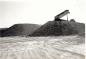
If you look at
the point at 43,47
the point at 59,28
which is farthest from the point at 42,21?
the point at 43,47

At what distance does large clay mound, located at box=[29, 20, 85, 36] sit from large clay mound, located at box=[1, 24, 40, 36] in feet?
0.20

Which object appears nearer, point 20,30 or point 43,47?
→ point 43,47

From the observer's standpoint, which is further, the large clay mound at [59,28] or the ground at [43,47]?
the large clay mound at [59,28]

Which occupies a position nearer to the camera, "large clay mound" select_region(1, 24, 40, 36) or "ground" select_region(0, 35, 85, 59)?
"ground" select_region(0, 35, 85, 59)

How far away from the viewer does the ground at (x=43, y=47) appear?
1404 mm

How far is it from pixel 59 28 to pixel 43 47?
1.21 feet

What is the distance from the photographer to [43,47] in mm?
1580

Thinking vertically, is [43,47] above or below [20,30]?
below

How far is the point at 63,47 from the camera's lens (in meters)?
1.56

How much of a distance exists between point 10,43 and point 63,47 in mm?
543

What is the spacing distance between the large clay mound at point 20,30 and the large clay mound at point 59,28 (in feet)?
0.20

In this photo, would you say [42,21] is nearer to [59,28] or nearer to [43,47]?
[59,28]

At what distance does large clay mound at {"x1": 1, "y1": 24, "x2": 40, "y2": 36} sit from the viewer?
1811 mm

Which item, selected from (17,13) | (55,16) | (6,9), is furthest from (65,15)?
A: (6,9)
